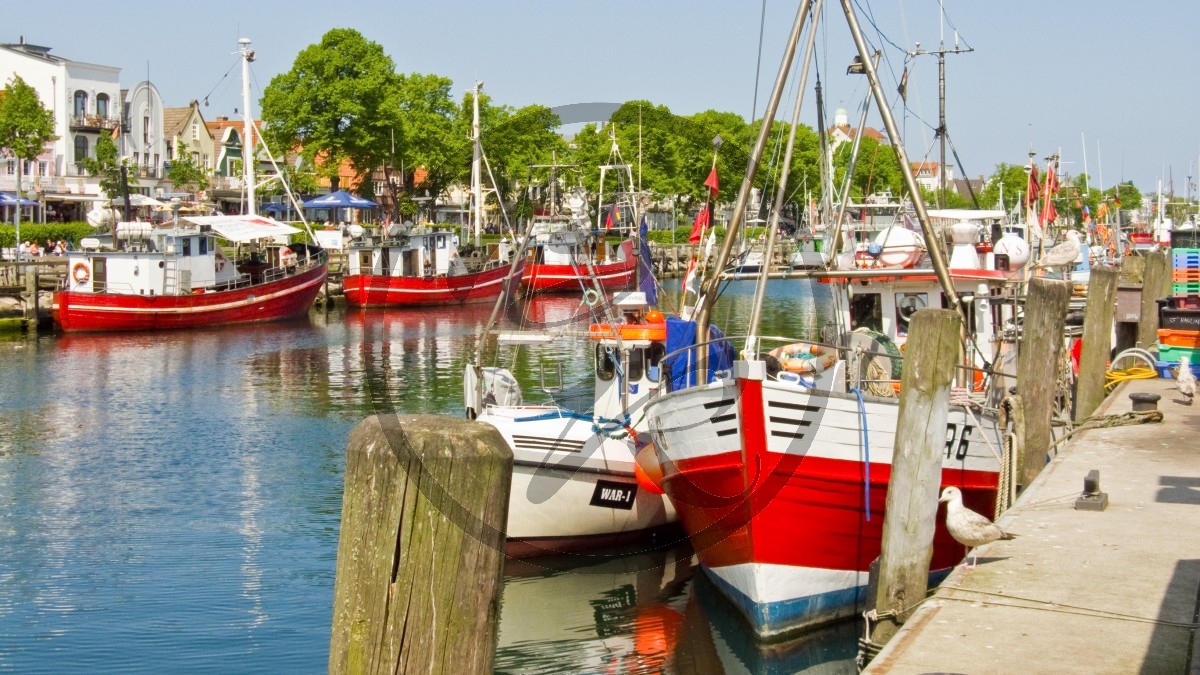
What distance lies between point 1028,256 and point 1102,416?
18.0 feet

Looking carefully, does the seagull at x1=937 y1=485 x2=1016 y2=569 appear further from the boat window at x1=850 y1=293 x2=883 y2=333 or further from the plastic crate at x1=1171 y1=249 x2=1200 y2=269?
the plastic crate at x1=1171 y1=249 x2=1200 y2=269

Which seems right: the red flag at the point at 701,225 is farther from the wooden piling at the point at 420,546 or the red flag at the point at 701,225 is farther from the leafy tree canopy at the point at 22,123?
the leafy tree canopy at the point at 22,123

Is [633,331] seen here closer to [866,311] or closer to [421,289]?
[866,311]

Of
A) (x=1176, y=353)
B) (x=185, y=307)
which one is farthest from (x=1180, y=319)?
(x=185, y=307)

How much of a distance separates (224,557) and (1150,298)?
16.4 m

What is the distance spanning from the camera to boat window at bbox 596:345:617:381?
17672mm

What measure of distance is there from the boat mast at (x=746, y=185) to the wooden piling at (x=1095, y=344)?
19.7ft

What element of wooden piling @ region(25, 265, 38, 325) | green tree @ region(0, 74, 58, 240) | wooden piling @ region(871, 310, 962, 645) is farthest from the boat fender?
green tree @ region(0, 74, 58, 240)

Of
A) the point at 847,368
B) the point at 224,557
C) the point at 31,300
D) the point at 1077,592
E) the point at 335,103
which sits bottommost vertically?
the point at 224,557

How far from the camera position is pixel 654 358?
57.3 feet

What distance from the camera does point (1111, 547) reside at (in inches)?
399

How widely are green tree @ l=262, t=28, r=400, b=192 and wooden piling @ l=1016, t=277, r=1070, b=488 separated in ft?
196

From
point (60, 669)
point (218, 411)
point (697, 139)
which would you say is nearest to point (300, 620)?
point (60, 669)

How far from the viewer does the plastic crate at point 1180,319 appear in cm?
2102
